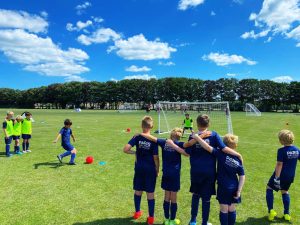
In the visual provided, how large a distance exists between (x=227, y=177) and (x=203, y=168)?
459mm

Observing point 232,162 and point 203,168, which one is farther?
point 203,168

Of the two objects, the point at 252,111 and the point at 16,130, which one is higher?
the point at 16,130

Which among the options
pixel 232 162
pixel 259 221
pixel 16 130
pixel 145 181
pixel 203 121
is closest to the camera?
pixel 232 162

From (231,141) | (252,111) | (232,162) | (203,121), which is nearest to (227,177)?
(232,162)

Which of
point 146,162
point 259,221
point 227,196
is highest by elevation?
point 146,162

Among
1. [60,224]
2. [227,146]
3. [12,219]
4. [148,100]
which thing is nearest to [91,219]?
[60,224]

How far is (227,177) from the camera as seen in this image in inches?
203

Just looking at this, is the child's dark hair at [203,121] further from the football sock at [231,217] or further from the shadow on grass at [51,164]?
the shadow on grass at [51,164]

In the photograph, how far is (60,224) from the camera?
601cm

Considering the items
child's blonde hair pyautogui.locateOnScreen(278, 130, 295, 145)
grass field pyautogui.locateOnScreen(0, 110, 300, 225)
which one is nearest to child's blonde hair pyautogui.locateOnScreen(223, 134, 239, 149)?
child's blonde hair pyautogui.locateOnScreen(278, 130, 295, 145)

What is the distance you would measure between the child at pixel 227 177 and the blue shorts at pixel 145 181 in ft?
4.69

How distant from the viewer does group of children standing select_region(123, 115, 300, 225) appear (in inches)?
203

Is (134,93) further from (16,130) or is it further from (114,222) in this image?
(114,222)

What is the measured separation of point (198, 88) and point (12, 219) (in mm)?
131929
